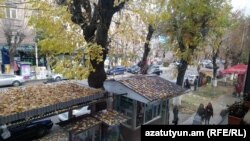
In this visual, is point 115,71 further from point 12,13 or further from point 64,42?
point 64,42

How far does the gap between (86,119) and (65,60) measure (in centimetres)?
286

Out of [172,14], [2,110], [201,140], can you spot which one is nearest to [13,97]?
[2,110]

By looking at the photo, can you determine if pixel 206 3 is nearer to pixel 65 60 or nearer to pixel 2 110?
pixel 65 60

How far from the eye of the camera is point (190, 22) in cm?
1430

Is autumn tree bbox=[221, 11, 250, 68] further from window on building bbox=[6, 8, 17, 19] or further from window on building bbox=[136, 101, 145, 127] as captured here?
window on building bbox=[6, 8, 17, 19]

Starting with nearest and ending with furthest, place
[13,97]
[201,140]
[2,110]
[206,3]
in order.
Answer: [201,140], [2,110], [13,97], [206,3]

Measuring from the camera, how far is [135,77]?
10180mm

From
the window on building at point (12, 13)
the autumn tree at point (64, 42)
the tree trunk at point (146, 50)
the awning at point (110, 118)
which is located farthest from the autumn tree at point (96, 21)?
the window on building at point (12, 13)

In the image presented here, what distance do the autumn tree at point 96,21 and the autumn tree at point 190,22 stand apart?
5582mm

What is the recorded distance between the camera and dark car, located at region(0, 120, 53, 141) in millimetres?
11121

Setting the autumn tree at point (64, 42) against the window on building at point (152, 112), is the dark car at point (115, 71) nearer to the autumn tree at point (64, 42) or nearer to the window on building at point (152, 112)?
the window on building at point (152, 112)

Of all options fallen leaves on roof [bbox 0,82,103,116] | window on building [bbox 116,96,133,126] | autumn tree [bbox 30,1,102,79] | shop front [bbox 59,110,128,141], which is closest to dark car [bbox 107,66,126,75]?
window on building [bbox 116,96,133,126]

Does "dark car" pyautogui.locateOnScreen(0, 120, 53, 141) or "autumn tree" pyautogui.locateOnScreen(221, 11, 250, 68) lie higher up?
"autumn tree" pyautogui.locateOnScreen(221, 11, 250, 68)

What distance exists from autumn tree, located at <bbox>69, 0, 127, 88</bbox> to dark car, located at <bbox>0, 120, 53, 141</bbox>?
4310 mm
